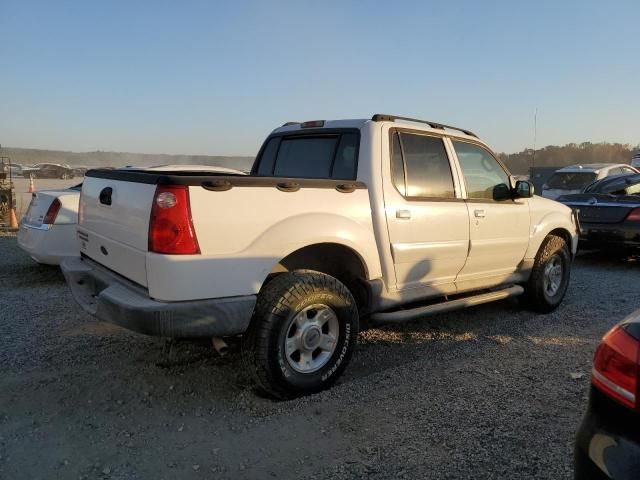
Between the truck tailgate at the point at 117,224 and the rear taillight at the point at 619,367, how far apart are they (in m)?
2.34

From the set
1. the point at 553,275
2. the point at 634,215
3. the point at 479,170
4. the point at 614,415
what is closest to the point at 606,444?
the point at 614,415

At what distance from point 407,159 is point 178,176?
1966mm

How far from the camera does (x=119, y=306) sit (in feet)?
9.69

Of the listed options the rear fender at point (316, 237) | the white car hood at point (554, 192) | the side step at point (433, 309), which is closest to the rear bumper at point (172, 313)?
the rear fender at point (316, 237)

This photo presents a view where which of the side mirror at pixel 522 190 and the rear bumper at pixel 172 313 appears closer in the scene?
the rear bumper at pixel 172 313

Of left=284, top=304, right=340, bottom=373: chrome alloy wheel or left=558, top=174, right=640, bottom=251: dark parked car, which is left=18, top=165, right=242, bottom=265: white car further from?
left=558, top=174, right=640, bottom=251: dark parked car

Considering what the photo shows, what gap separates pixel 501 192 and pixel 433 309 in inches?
60.1

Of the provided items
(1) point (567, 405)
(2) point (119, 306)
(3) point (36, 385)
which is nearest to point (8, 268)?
(3) point (36, 385)

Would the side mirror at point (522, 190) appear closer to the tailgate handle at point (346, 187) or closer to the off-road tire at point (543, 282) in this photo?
the off-road tire at point (543, 282)

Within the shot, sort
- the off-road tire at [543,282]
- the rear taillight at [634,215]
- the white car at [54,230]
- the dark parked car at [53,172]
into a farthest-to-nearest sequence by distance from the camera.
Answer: the dark parked car at [53,172] < the rear taillight at [634,215] < the white car at [54,230] < the off-road tire at [543,282]

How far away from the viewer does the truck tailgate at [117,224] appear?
9.91ft

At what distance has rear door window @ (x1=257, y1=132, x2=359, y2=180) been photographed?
4039 millimetres

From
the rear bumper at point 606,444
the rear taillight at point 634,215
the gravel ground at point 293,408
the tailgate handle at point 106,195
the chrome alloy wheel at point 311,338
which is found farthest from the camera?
the rear taillight at point 634,215

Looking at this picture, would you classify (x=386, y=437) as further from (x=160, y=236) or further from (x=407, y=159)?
(x=407, y=159)
